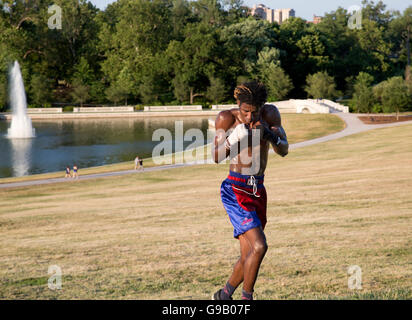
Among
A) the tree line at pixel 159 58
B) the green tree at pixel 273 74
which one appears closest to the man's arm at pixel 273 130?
the tree line at pixel 159 58

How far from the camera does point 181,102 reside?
92750 mm

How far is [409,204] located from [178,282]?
378 inches

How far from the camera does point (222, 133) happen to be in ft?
20.2

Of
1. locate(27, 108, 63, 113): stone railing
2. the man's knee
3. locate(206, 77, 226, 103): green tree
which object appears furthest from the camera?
locate(206, 77, 226, 103): green tree

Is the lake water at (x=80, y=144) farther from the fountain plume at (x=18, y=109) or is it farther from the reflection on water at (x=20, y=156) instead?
the fountain plume at (x=18, y=109)

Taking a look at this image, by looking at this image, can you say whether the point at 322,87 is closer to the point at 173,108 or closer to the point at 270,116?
the point at 173,108

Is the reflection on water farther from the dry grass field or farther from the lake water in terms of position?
the dry grass field

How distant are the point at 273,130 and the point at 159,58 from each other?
91587 mm

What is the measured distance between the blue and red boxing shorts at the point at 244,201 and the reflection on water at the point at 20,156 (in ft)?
106

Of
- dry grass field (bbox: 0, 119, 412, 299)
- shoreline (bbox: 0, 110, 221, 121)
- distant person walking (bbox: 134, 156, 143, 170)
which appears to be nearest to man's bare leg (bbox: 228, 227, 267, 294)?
dry grass field (bbox: 0, 119, 412, 299)

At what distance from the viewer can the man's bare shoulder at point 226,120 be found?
20.1 ft

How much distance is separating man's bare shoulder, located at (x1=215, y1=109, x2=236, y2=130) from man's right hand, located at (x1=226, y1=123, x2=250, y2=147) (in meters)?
0.28

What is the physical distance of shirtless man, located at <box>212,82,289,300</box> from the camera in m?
5.89
